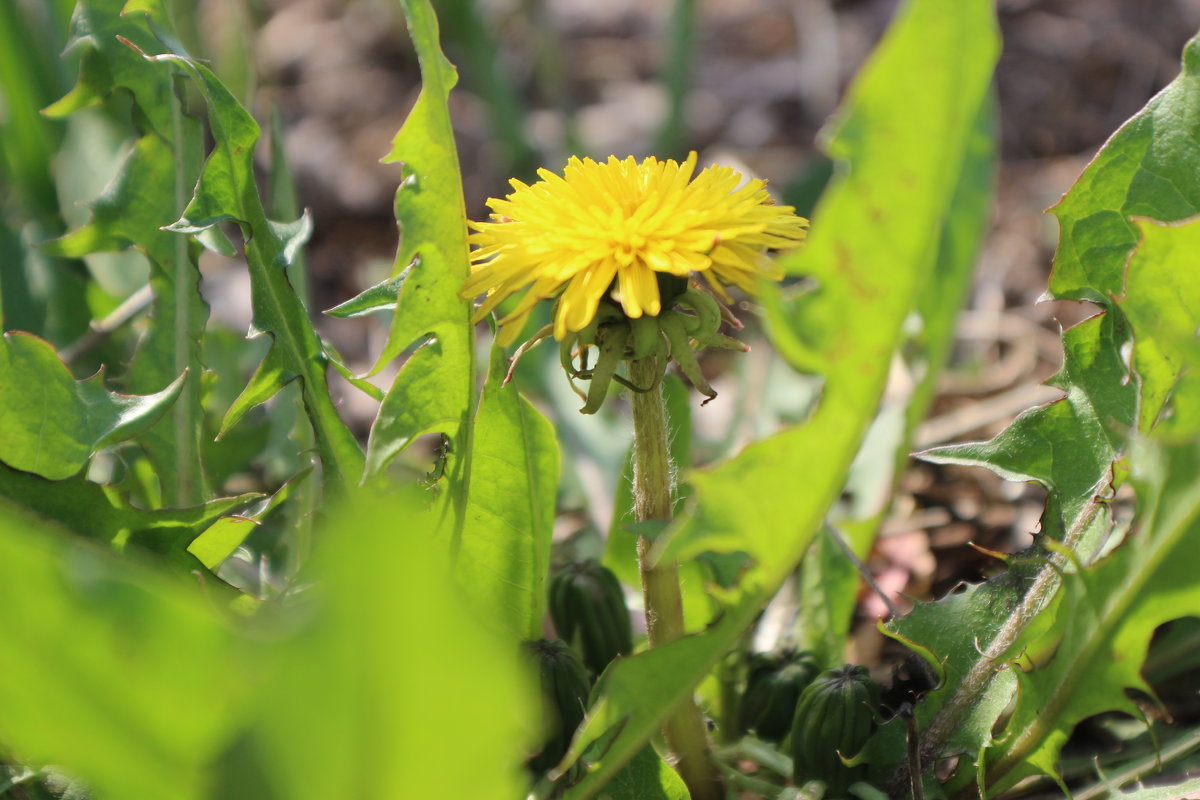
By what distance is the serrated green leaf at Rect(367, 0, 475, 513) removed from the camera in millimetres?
1128

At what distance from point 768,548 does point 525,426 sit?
46 centimetres

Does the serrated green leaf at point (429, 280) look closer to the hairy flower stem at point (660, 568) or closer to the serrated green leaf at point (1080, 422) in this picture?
the hairy flower stem at point (660, 568)

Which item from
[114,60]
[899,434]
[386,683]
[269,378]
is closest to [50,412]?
[269,378]

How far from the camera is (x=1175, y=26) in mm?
3811

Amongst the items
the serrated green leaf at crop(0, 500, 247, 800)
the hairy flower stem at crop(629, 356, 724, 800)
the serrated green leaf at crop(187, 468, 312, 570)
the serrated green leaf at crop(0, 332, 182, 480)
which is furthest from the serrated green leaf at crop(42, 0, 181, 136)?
the serrated green leaf at crop(0, 500, 247, 800)

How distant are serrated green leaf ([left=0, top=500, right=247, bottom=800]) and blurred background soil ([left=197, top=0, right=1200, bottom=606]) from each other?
5.36 ft

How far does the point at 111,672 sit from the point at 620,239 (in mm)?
641

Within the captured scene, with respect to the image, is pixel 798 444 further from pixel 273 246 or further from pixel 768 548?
pixel 273 246

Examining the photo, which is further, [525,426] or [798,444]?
[525,426]

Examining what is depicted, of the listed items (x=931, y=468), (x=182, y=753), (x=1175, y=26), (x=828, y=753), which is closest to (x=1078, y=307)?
(x=931, y=468)

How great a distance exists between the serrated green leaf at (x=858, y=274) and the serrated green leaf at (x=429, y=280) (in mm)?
395

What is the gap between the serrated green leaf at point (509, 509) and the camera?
1.31 m

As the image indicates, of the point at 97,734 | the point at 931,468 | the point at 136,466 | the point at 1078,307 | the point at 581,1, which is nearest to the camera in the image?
the point at 97,734

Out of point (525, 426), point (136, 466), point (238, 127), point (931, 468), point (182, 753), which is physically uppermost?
point (238, 127)
